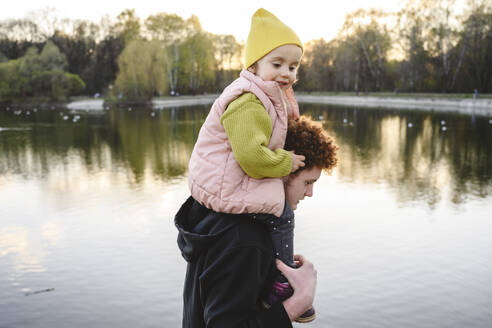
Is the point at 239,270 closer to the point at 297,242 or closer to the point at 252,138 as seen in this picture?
the point at 252,138

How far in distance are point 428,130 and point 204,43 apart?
50.3 metres

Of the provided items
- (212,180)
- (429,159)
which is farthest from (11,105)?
(212,180)

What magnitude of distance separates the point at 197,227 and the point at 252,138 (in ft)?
1.26

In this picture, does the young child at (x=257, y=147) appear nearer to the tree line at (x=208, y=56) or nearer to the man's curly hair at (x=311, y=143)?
the man's curly hair at (x=311, y=143)

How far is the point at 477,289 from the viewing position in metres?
5.88

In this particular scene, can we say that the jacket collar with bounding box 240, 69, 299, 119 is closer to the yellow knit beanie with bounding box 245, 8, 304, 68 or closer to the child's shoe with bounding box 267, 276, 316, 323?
the yellow knit beanie with bounding box 245, 8, 304, 68

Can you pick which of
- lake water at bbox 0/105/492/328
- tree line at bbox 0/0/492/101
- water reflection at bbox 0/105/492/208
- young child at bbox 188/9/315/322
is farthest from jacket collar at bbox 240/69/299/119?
tree line at bbox 0/0/492/101

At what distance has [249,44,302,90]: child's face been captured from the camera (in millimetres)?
1795

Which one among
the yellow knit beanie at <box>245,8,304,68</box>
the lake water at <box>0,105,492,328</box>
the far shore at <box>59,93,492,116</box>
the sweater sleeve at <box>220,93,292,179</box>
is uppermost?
the yellow knit beanie at <box>245,8,304,68</box>

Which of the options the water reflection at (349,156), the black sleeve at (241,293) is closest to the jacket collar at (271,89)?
the black sleeve at (241,293)

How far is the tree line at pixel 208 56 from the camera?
5147cm

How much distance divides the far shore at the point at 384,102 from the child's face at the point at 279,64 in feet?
118

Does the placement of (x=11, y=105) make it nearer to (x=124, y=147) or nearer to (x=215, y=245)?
(x=124, y=147)

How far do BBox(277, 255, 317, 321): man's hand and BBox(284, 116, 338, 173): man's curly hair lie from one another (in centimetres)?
37
